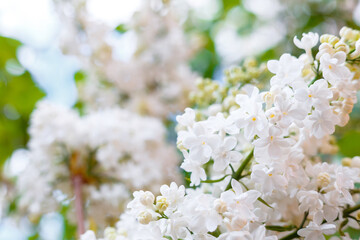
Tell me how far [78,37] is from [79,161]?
0.37m

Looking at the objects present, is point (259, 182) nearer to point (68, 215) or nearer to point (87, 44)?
point (68, 215)

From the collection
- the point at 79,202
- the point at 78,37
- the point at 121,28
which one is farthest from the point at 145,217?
the point at 121,28

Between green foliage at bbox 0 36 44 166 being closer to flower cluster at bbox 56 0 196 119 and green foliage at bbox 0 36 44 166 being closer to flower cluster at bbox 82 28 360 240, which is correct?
flower cluster at bbox 56 0 196 119

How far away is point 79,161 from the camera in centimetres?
86

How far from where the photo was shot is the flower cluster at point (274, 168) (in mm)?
404

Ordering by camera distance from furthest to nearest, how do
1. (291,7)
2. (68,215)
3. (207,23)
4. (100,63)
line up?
(207,23) → (291,7) → (100,63) → (68,215)

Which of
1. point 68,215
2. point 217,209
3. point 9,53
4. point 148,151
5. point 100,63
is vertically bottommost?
point 217,209

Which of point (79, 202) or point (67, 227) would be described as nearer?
point (79, 202)

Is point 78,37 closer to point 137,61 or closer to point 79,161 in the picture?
point 137,61

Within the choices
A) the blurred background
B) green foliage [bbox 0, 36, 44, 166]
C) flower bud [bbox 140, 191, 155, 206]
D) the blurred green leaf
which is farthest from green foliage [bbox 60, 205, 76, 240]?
the blurred green leaf

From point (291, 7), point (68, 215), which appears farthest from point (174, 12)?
point (68, 215)

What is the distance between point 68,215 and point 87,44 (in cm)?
44

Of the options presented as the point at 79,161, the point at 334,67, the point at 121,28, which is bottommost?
the point at 334,67

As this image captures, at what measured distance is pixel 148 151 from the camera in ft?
3.04
